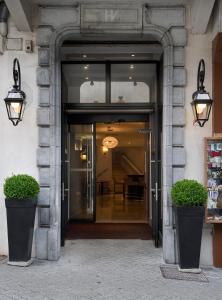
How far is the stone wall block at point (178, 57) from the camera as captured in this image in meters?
6.70

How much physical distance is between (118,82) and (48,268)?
3.86 meters

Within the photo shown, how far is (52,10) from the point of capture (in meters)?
6.74

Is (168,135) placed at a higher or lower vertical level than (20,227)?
higher

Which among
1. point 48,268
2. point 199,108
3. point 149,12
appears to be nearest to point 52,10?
point 149,12

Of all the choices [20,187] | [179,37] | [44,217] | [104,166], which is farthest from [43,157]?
[104,166]

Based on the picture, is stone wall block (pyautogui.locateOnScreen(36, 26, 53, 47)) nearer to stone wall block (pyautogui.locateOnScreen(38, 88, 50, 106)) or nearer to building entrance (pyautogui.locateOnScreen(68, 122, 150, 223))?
stone wall block (pyautogui.locateOnScreen(38, 88, 50, 106))

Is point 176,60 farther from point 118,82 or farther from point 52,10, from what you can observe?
→ point 52,10

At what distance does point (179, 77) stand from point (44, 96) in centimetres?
235

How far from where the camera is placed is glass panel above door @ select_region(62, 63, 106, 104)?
7836 millimetres

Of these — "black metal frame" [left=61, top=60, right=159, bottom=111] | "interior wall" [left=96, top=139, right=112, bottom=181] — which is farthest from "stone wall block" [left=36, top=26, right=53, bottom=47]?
"interior wall" [left=96, top=139, right=112, bottom=181]

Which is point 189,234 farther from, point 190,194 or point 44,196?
point 44,196

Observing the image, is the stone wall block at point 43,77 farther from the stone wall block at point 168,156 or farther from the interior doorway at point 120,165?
the interior doorway at point 120,165

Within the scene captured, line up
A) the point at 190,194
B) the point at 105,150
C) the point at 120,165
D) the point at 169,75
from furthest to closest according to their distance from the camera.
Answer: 1. the point at 120,165
2. the point at 105,150
3. the point at 169,75
4. the point at 190,194

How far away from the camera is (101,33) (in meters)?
6.80
